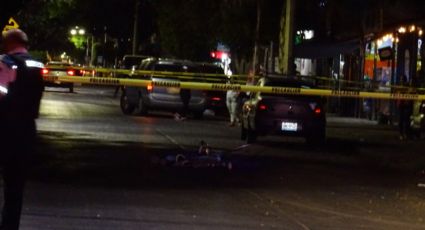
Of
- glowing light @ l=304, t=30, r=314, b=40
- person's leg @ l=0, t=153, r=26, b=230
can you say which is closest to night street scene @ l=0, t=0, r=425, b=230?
person's leg @ l=0, t=153, r=26, b=230

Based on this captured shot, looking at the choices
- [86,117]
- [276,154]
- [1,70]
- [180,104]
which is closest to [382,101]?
[180,104]

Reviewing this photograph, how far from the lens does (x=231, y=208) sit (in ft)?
36.9

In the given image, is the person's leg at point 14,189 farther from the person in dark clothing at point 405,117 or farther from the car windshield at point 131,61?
the car windshield at point 131,61

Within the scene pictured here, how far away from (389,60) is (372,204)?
19.6 metres

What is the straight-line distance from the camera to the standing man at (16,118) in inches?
Result: 311

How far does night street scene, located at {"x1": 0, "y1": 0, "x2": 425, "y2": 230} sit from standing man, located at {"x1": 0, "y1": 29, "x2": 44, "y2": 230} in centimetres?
1

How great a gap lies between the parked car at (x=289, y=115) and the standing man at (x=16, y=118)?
12.6 m

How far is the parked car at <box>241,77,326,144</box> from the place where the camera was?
20.3 m

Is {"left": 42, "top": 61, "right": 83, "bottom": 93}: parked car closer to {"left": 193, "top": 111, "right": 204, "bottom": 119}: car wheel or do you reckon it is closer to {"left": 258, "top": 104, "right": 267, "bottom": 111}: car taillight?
{"left": 193, "top": 111, "right": 204, "bottom": 119}: car wheel

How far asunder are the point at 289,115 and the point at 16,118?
12.8 m

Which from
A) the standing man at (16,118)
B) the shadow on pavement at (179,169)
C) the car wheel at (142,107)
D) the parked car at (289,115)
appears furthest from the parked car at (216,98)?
the standing man at (16,118)

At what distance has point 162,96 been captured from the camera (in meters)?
28.3

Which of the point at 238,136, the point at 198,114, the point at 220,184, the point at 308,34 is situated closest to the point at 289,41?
the point at 198,114

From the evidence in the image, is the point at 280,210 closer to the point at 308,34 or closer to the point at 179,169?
the point at 179,169
